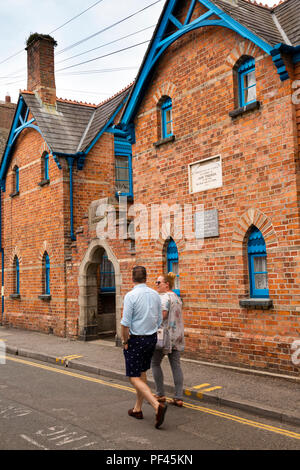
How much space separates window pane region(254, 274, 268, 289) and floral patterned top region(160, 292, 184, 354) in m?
2.59

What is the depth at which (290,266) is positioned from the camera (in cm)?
823

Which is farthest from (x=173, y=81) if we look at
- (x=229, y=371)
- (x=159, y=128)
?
(x=229, y=371)

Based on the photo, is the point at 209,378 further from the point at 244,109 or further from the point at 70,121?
the point at 70,121

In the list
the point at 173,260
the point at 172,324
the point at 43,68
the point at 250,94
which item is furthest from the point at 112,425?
the point at 43,68

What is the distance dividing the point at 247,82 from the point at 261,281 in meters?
4.06

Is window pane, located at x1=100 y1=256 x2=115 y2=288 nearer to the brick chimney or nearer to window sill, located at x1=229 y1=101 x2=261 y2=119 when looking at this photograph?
the brick chimney

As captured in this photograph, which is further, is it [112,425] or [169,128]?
[169,128]

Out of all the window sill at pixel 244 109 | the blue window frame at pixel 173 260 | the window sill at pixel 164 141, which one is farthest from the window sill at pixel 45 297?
the window sill at pixel 244 109

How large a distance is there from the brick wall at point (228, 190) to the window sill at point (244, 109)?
0.09 metres

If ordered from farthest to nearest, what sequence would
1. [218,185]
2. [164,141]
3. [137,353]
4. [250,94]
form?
1. [164,141]
2. [218,185]
3. [250,94]
4. [137,353]

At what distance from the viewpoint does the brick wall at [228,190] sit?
837cm

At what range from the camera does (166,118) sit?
11523mm

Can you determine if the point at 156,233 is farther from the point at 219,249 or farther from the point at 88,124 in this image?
the point at 88,124
